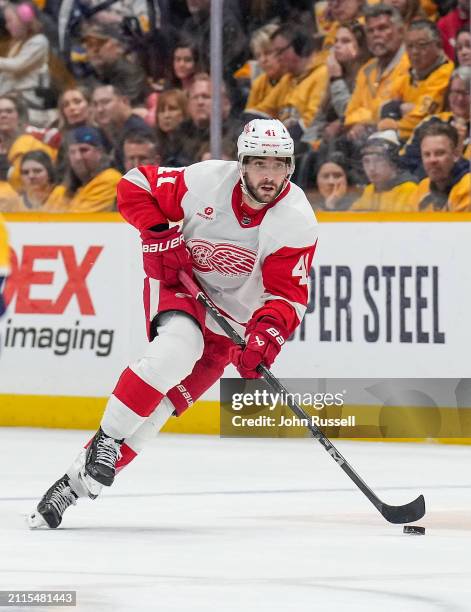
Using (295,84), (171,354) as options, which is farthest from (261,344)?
(295,84)

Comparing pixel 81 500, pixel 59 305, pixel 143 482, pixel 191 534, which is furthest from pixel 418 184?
pixel 191 534

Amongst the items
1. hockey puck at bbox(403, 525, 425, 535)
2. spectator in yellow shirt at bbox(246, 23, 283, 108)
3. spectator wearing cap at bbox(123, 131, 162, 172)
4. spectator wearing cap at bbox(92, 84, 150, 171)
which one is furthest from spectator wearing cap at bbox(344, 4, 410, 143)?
hockey puck at bbox(403, 525, 425, 535)

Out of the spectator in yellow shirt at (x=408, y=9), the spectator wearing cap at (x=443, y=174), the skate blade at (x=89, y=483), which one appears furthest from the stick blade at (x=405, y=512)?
the spectator in yellow shirt at (x=408, y=9)

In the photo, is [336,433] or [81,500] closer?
[81,500]

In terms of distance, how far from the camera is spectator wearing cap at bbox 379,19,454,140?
24.7ft

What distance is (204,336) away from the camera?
5012 mm

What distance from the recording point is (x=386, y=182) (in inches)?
296

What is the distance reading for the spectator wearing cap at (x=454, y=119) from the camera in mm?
7336

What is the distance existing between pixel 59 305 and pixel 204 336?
9.85 ft

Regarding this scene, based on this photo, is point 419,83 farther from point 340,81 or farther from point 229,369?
point 229,369

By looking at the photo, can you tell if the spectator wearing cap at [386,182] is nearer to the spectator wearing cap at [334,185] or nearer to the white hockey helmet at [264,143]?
the spectator wearing cap at [334,185]

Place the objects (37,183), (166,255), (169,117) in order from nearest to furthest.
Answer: (166,255) → (169,117) → (37,183)

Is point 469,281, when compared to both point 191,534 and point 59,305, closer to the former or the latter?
point 59,305

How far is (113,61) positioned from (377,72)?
1.51 metres
